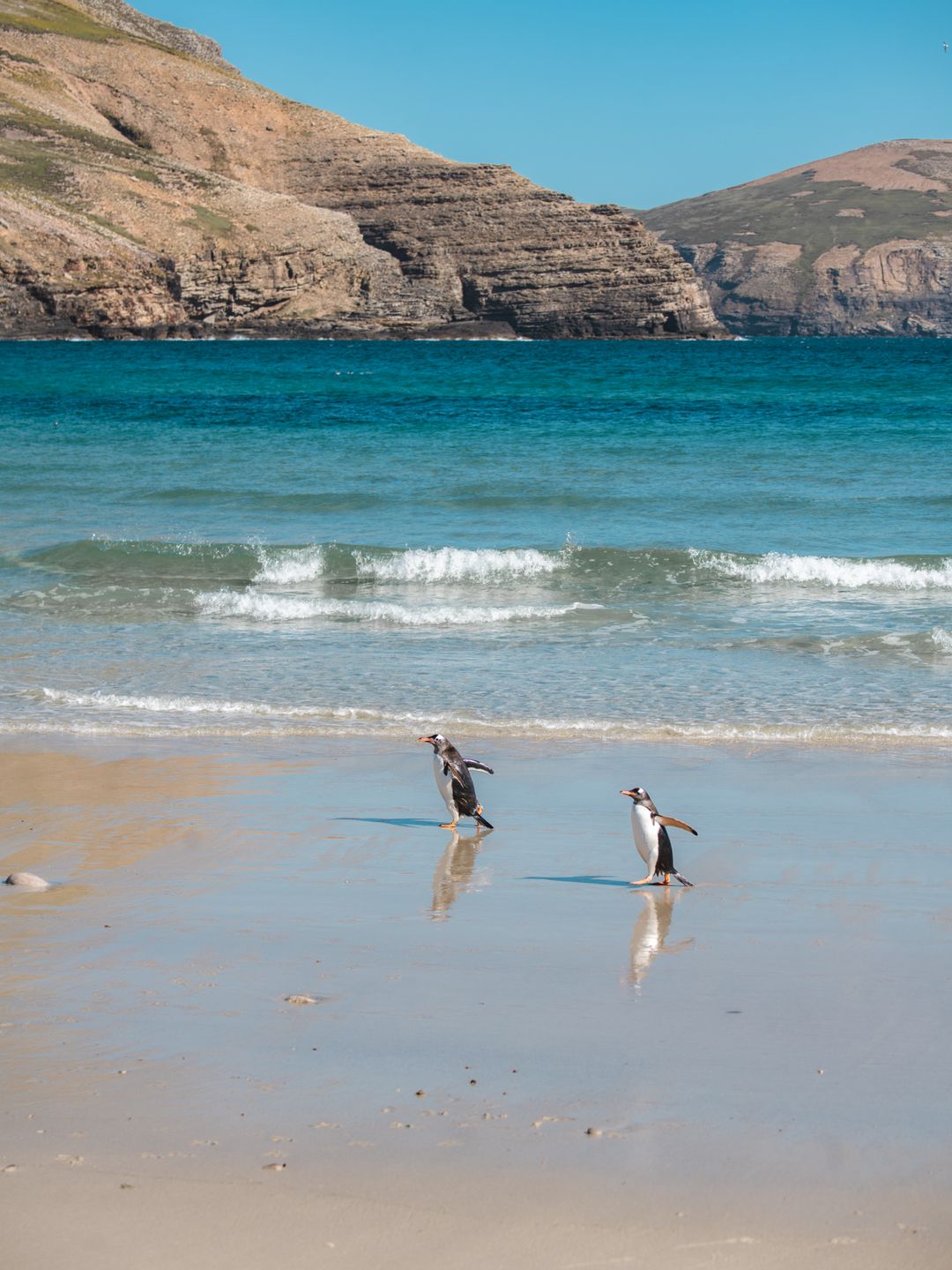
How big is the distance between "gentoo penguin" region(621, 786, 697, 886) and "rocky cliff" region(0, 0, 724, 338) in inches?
3167

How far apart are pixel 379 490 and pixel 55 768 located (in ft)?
44.2

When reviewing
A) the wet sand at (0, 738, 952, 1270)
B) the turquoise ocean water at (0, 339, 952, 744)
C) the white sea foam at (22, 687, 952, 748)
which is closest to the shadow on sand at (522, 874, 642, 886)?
the wet sand at (0, 738, 952, 1270)

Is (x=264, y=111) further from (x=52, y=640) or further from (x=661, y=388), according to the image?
(x=52, y=640)

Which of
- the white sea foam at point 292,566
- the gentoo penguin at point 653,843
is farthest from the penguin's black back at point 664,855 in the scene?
the white sea foam at point 292,566

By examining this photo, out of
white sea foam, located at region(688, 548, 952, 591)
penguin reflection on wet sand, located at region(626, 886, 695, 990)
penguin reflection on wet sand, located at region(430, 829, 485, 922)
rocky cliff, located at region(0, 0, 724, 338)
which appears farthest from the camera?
rocky cliff, located at region(0, 0, 724, 338)

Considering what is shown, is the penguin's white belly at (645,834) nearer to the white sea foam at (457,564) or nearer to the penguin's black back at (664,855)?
the penguin's black back at (664,855)

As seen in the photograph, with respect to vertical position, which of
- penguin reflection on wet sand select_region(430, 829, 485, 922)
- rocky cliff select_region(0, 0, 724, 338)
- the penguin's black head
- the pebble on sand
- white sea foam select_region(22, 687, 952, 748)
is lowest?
white sea foam select_region(22, 687, 952, 748)

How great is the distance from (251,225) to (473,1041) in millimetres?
101861

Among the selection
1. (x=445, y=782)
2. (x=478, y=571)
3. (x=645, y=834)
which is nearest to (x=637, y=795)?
(x=645, y=834)

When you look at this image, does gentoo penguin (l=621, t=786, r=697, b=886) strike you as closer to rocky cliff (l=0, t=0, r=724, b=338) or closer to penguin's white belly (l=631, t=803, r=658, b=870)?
penguin's white belly (l=631, t=803, r=658, b=870)

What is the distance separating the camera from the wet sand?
3.01 m

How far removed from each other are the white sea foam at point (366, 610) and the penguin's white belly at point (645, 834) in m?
6.81

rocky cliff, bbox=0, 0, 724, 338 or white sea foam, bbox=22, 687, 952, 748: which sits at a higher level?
rocky cliff, bbox=0, 0, 724, 338

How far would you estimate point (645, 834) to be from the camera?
18.3 ft
